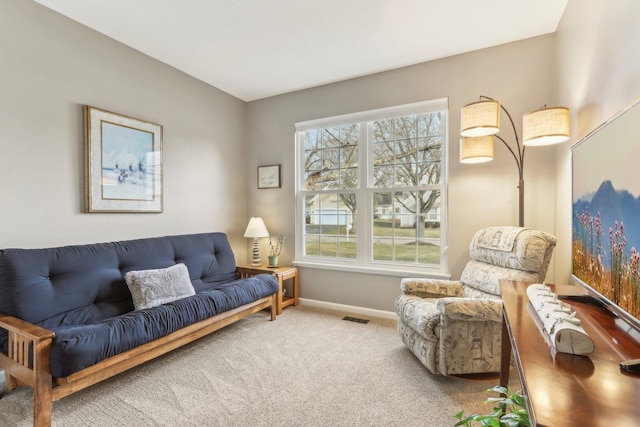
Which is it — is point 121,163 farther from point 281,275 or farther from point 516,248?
point 516,248

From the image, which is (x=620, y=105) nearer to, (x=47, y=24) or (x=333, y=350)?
(x=333, y=350)

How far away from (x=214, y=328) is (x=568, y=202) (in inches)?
113

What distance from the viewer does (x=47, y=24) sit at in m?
2.26

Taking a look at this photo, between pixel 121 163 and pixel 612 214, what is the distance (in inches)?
129

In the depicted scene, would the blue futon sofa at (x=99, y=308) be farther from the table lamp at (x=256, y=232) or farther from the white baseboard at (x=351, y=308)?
the white baseboard at (x=351, y=308)

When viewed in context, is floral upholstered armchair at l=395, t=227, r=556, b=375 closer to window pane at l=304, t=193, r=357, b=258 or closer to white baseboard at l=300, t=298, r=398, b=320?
white baseboard at l=300, t=298, r=398, b=320

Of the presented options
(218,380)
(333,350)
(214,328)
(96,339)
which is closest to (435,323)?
(333,350)

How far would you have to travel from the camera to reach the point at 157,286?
7.89ft

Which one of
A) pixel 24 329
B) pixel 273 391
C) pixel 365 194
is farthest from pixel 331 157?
pixel 24 329

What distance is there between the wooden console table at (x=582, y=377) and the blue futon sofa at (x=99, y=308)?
2003 millimetres

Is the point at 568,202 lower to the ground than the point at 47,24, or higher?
lower

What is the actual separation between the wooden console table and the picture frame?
2.97 m

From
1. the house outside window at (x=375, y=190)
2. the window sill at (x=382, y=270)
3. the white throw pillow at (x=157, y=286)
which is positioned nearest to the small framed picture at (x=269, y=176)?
the house outside window at (x=375, y=190)

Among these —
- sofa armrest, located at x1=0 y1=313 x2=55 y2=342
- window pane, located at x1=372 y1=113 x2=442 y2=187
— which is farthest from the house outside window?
sofa armrest, located at x1=0 y1=313 x2=55 y2=342
